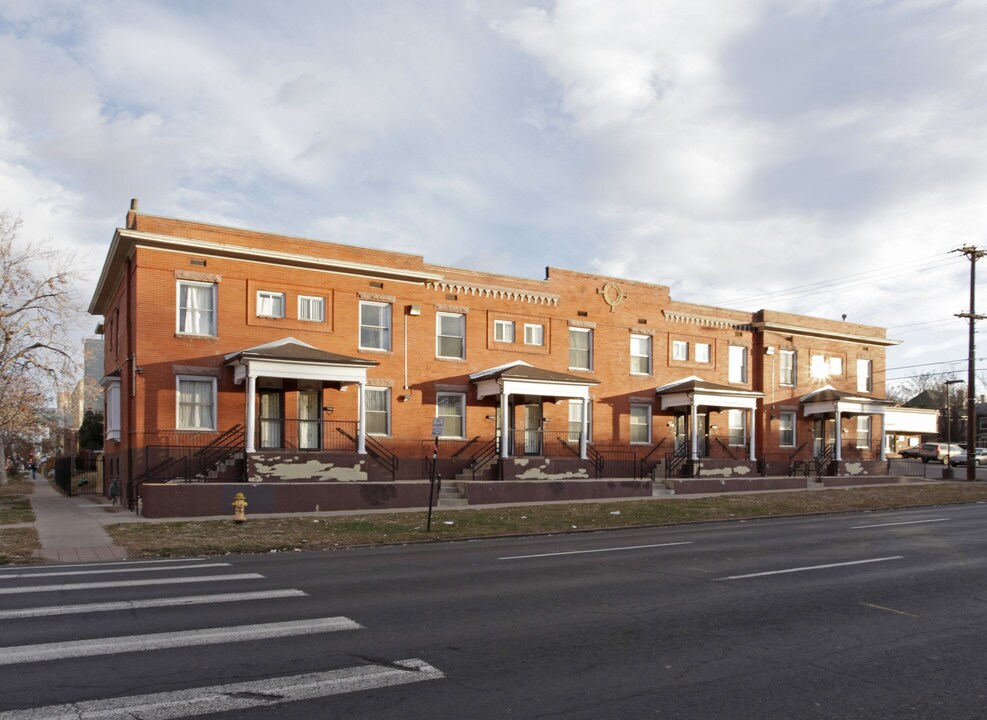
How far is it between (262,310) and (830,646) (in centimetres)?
2314

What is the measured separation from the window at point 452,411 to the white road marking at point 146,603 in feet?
67.1

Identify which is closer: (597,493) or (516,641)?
(516,641)

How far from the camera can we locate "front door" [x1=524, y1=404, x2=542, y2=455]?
109ft

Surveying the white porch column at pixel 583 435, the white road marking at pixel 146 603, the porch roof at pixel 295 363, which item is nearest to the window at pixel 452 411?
the porch roof at pixel 295 363

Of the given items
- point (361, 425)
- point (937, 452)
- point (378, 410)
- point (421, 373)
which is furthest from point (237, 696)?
point (937, 452)

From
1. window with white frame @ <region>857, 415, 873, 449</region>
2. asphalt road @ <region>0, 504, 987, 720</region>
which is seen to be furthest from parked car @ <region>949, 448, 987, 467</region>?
asphalt road @ <region>0, 504, 987, 720</region>

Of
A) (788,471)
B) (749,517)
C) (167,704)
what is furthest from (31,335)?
(167,704)

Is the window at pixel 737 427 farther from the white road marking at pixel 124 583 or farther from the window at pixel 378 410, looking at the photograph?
the white road marking at pixel 124 583

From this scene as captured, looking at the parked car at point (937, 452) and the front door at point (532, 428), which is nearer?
the front door at point (532, 428)

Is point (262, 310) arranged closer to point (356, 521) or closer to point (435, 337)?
point (435, 337)

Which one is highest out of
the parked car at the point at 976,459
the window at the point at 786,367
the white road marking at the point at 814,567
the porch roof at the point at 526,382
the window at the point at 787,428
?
the window at the point at 786,367

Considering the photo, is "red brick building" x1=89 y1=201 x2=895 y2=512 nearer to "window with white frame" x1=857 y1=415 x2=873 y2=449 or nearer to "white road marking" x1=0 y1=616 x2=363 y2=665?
"window with white frame" x1=857 y1=415 x2=873 y2=449

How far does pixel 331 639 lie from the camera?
797 cm

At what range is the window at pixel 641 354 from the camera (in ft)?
120
